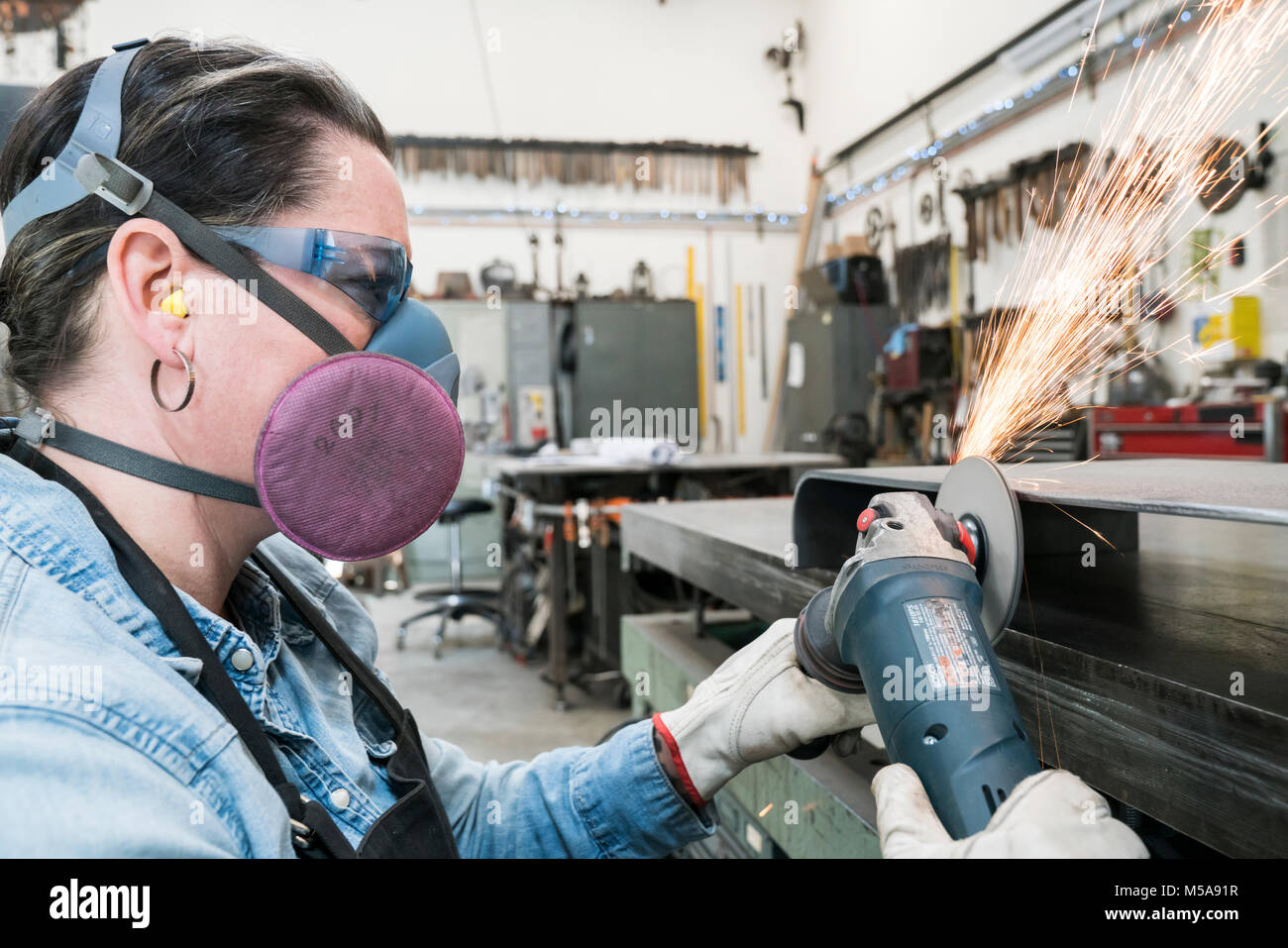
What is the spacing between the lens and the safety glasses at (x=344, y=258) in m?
0.92

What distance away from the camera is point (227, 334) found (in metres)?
0.90

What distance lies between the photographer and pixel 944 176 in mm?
7016

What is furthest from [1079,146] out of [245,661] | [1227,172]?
[245,661]

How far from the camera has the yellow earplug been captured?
872 millimetres

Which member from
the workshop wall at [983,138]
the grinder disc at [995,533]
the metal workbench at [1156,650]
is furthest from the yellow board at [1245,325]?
the grinder disc at [995,533]

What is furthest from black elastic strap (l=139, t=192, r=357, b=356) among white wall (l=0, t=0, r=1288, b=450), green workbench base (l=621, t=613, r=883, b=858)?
white wall (l=0, t=0, r=1288, b=450)

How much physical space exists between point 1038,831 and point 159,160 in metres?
0.99

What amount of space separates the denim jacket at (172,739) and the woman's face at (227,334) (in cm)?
14

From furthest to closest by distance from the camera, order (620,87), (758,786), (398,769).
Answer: (620,87) < (758,786) < (398,769)

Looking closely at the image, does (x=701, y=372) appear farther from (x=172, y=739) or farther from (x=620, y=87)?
(x=172, y=739)

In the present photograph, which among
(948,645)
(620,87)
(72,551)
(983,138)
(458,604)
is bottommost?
(458,604)

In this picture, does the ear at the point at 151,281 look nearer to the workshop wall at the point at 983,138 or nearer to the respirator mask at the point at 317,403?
the respirator mask at the point at 317,403

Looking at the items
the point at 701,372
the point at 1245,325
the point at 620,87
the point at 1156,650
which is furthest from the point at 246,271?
the point at 620,87

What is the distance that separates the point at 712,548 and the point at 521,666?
3.86 m
